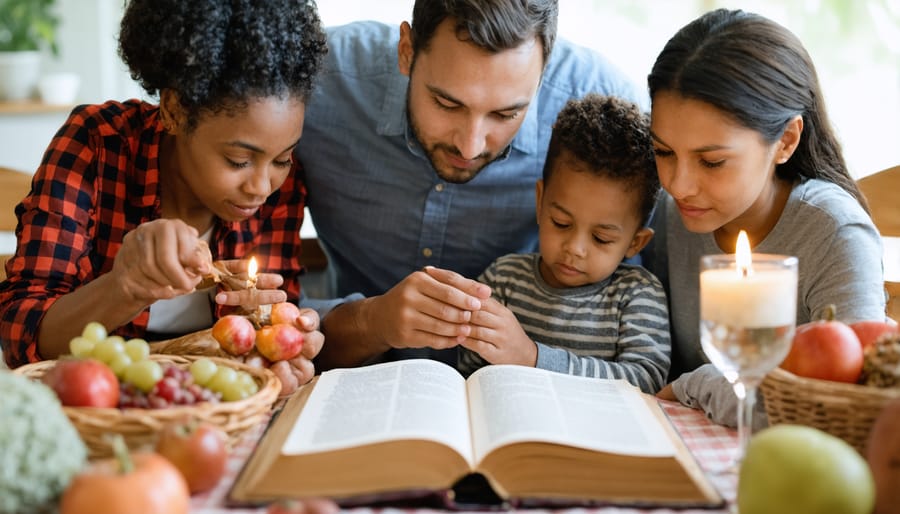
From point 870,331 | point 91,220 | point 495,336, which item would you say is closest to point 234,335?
point 495,336

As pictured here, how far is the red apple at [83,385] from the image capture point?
44.3 inches

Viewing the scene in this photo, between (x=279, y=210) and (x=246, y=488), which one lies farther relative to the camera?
(x=279, y=210)

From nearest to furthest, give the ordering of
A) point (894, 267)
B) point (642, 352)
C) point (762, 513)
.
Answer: point (762, 513), point (642, 352), point (894, 267)

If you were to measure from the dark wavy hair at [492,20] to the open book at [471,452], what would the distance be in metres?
0.75

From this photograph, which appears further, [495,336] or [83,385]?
[495,336]

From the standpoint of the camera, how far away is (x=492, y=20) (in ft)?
5.74

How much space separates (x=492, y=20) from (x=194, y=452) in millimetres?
1041

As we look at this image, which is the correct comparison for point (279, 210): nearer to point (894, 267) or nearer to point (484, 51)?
point (484, 51)

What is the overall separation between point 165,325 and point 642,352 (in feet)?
3.34

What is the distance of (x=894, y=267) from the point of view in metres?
2.94

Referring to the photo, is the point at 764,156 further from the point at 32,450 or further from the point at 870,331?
the point at 32,450

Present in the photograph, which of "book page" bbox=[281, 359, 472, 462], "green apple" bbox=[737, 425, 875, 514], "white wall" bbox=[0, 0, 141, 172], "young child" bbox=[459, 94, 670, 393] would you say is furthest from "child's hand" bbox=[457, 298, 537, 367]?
"white wall" bbox=[0, 0, 141, 172]

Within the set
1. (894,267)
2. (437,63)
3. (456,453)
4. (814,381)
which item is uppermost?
(437,63)

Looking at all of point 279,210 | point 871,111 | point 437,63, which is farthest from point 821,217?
point 871,111
